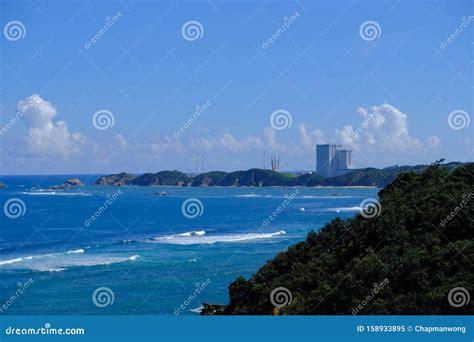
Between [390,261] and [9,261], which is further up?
[9,261]

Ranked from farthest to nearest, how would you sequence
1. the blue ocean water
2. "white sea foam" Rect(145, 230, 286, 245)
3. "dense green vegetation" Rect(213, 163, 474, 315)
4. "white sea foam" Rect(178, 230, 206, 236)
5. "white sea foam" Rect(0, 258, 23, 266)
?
1. "white sea foam" Rect(178, 230, 206, 236)
2. "white sea foam" Rect(145, 230, 286, 245)
3. "white sea foam" Rect(0, 258, 23, 266)
4. the blue ocean water
5. "dense green vegetation" Rect(213, 163, 474, 315)

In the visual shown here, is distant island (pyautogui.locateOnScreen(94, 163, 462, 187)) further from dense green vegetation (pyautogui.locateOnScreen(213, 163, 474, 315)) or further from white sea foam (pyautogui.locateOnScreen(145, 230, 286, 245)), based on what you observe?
dense green vegetation (pyautogui.locateOnScreen(213, 163, 474, 315))

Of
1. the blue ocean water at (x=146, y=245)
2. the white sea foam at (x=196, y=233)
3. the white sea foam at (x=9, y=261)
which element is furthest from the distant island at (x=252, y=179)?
the white sea foam at (x=9, y=261)

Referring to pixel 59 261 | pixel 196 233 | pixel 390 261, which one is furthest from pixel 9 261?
pixel 390 261

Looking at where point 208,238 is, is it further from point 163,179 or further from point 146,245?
point 163,179

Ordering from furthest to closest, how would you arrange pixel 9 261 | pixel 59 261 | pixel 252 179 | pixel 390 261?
pixel 252 179 < pixel 9 261 < pixel 59 261 < pixel 390 261

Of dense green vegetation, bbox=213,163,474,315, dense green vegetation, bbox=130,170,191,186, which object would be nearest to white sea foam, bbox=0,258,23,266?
dense green vegetation, bbox=213,163,474,315
